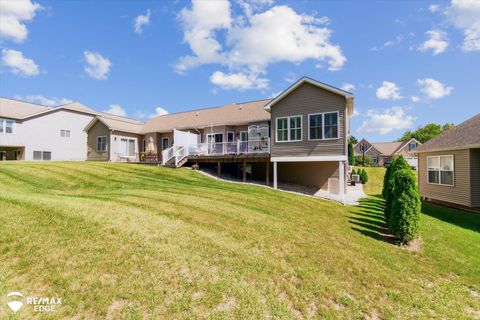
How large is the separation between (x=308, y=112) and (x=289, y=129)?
1.61 metres

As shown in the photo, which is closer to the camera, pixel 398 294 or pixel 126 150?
pixel 398 294

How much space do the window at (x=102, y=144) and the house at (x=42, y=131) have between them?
196 centimetres

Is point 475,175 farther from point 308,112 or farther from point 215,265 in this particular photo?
point 215,265

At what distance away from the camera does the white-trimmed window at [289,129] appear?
16109 millimetres

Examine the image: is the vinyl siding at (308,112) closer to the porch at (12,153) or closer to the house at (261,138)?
the house at (261,138)

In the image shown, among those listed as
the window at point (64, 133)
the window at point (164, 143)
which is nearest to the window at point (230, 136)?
the window at point (164, 143)

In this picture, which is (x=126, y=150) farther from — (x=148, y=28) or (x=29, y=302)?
(x=29, y=302)

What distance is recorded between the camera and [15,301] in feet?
12.7

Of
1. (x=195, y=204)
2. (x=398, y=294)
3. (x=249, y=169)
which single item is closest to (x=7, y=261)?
(x=195, y=204)

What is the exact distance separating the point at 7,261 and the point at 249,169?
17561 millimetres

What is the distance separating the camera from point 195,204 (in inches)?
364

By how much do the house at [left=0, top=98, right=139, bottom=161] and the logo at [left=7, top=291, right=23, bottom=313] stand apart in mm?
24886

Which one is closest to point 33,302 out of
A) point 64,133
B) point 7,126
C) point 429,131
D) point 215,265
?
point 215,265

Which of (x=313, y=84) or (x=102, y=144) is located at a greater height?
(x=313, y=84)
